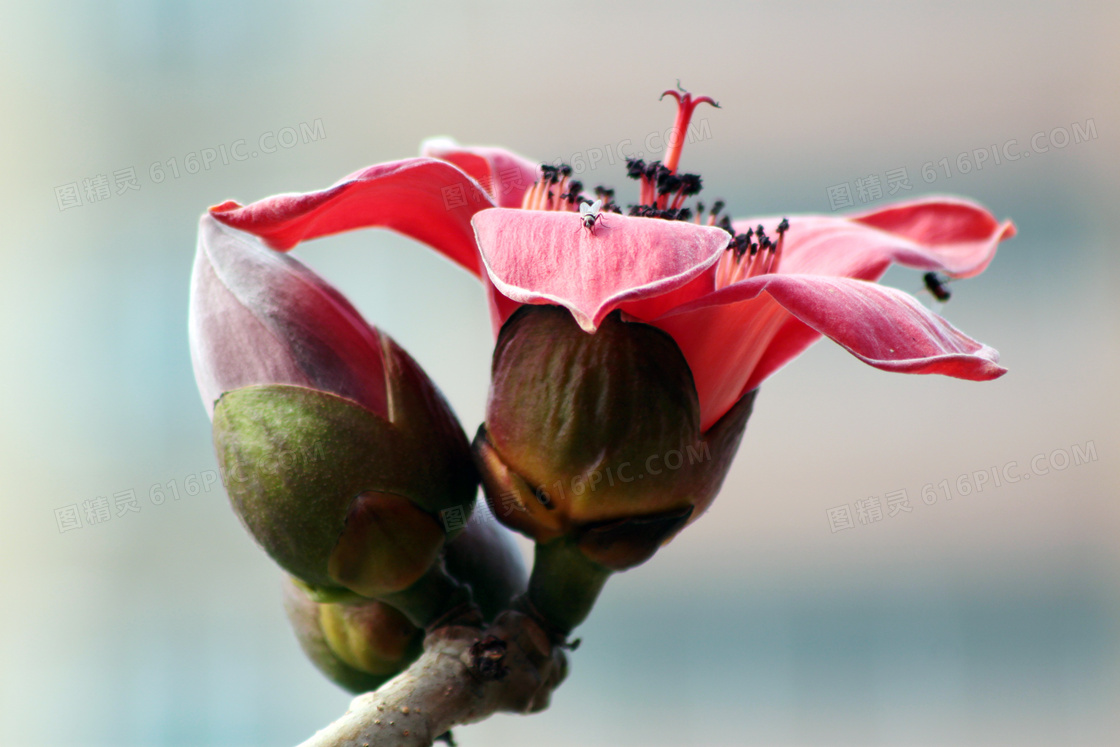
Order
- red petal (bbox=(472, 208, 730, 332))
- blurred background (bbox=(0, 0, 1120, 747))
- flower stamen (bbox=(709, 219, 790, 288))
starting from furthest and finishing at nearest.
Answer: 1. blurred background (bbox=(0, 0, 1120, 747))
2. flower stamen (bbox=(709, 219, 790, 288))
3. red petal (bbox=(472, 208, 730, 332))

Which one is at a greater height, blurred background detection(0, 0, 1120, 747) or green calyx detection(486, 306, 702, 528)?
green calyx detection(486, 306, 702, 528)

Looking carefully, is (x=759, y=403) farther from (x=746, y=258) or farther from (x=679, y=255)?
(x=679, y=255)

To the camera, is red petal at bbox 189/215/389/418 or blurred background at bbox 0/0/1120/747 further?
blurred background at bbox 0/0/1120/747

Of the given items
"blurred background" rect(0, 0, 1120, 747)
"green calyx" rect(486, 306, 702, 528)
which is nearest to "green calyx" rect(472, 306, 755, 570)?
"green calyx" rect(486, 306, 702, 528)

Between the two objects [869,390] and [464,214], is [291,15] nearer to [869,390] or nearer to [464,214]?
[869,390]

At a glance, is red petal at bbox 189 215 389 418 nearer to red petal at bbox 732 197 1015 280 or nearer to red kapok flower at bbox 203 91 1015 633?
red kapok flower at bbox 203 91 1015 633

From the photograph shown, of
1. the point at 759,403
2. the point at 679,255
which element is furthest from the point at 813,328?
the point at 759,403
